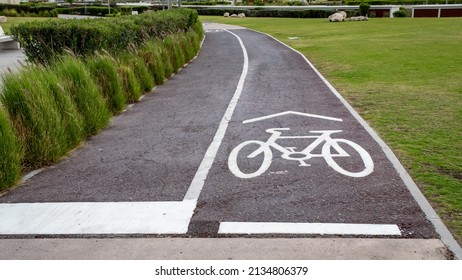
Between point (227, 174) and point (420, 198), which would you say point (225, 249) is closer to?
point (227, 174)

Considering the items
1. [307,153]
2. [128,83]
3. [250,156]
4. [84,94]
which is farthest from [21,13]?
[307,153]

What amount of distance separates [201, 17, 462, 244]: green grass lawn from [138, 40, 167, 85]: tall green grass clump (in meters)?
4.62

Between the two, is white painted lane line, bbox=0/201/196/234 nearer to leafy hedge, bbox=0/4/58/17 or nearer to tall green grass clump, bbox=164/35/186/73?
tall green grass clump, bbox=164/35/186/73

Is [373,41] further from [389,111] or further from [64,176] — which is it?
[64,176]

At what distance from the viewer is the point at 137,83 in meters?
12.5

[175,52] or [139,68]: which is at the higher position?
[139,68]

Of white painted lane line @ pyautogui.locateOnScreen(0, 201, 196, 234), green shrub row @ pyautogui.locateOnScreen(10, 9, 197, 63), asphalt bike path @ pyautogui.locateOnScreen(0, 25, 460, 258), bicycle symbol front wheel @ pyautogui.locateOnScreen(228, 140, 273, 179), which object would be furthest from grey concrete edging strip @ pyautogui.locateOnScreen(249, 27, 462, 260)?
green shrub row @ pyautogui.locateOnScreen(10, 9, 197, 63)

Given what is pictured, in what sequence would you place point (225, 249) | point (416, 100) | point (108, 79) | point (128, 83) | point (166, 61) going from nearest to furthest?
point (225, 249) → point (108, 79) → point (416, 100) → point (128, 83) → point (166, 61)

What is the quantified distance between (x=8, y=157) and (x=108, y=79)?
176 inches

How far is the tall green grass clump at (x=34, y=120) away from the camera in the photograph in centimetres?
718

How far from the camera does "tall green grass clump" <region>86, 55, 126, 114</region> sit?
34.5 ft

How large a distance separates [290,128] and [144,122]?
2701mm

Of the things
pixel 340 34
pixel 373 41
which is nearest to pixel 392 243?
pixel 373 41

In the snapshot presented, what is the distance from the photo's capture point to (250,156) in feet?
24.3
